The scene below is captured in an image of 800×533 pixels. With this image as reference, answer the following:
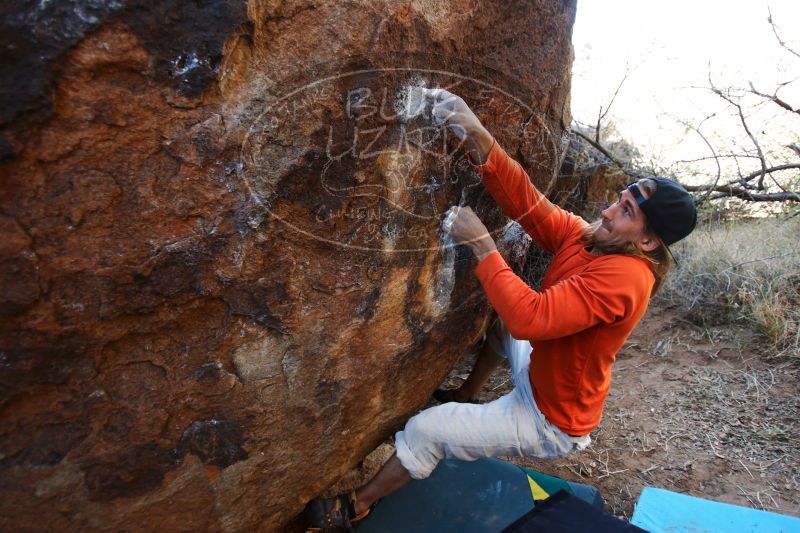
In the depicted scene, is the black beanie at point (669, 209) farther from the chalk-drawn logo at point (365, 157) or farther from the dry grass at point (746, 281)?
the dry grass at point (746, 281)

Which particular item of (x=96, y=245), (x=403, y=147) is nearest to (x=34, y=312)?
(x=96, y=245)

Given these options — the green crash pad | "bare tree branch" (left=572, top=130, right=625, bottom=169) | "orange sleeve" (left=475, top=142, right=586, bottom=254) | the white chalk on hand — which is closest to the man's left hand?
the white chalk on hand

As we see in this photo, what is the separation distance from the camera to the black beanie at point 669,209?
1.82 metres

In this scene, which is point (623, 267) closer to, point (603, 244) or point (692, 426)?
point (603, 244)

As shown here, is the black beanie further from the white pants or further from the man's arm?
the white pants

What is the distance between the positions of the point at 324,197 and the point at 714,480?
7.58 ft

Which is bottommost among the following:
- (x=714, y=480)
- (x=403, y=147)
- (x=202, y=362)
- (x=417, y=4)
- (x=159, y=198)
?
(x=714, y=480)

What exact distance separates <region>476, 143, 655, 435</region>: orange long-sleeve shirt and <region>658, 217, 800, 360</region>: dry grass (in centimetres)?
202

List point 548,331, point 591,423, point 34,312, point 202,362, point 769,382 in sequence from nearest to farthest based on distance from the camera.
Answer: point 34,312 < point 202,362 < point 548,331 < point 591,423 < point 769,382

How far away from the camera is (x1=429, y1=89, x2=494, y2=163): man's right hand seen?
5.84 feet

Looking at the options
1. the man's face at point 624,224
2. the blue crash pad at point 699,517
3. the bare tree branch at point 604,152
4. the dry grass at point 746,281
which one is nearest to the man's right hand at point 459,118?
the man's face at point 624,224

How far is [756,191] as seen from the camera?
4.64m

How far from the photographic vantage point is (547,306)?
68.4 inches

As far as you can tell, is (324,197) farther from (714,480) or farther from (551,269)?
(714,480)
